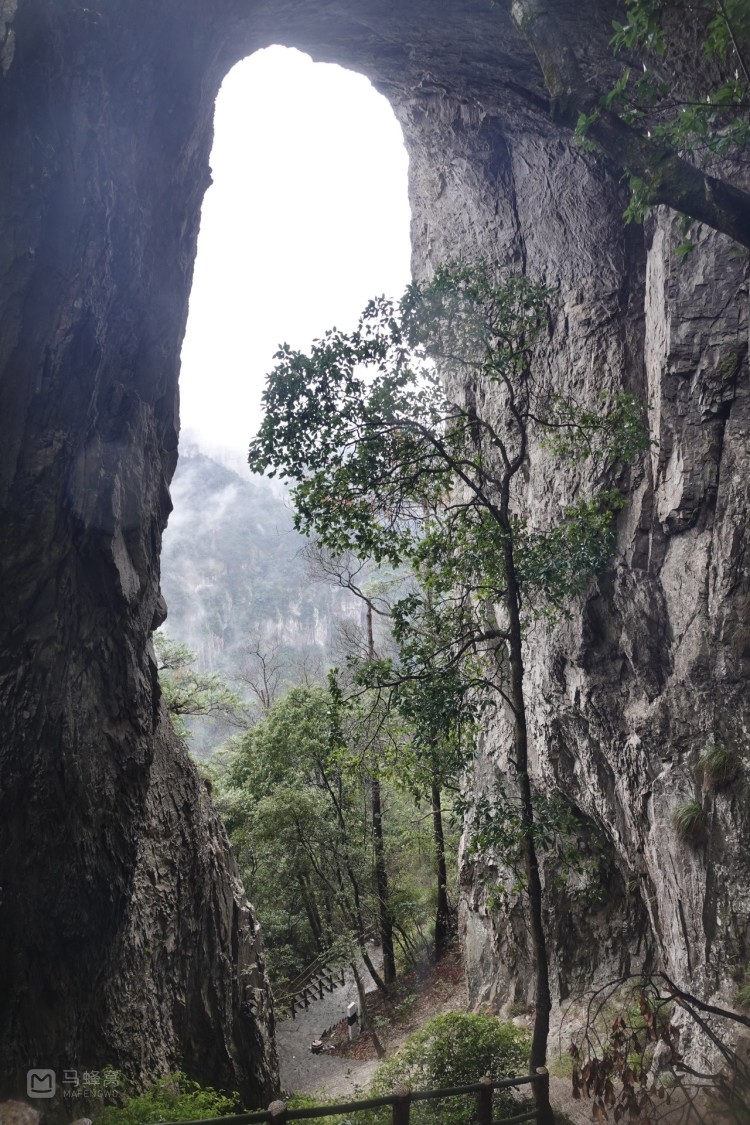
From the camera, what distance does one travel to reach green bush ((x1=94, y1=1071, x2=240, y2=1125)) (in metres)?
5.81

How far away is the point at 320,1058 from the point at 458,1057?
30.6 ft

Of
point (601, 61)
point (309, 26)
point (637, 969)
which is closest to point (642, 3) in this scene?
point (601, 61)

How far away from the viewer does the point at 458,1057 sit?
278 inches

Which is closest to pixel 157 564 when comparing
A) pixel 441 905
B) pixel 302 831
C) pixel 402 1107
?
pixel 402 1107

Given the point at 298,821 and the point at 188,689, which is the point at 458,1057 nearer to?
the point at 298,821

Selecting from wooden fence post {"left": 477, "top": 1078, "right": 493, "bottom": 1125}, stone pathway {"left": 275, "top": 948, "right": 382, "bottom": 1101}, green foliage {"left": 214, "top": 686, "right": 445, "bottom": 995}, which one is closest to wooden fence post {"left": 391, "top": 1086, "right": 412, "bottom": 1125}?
wooden fence post {"left": 477, "top": 1078, "right": 493, "bottom": 1125}

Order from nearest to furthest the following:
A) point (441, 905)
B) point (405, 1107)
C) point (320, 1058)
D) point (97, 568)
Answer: point (405, 1107)
point (97, 568)
point (320, 1058)
point (441, 905)

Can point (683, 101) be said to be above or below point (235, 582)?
below

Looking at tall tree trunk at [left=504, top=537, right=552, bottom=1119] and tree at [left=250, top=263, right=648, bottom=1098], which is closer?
tall tree trunk at [left=504, top=537, right=552, bottom=1119]

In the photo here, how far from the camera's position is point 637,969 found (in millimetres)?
9547

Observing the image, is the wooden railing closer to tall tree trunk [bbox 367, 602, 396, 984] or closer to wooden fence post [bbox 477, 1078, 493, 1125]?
wooden fence post [bbox 477, 1078, 493, 1125]

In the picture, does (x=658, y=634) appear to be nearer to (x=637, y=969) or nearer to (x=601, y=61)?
(x=637, y=969)

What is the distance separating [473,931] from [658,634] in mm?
6921

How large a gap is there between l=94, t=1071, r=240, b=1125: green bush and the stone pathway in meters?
3.37
